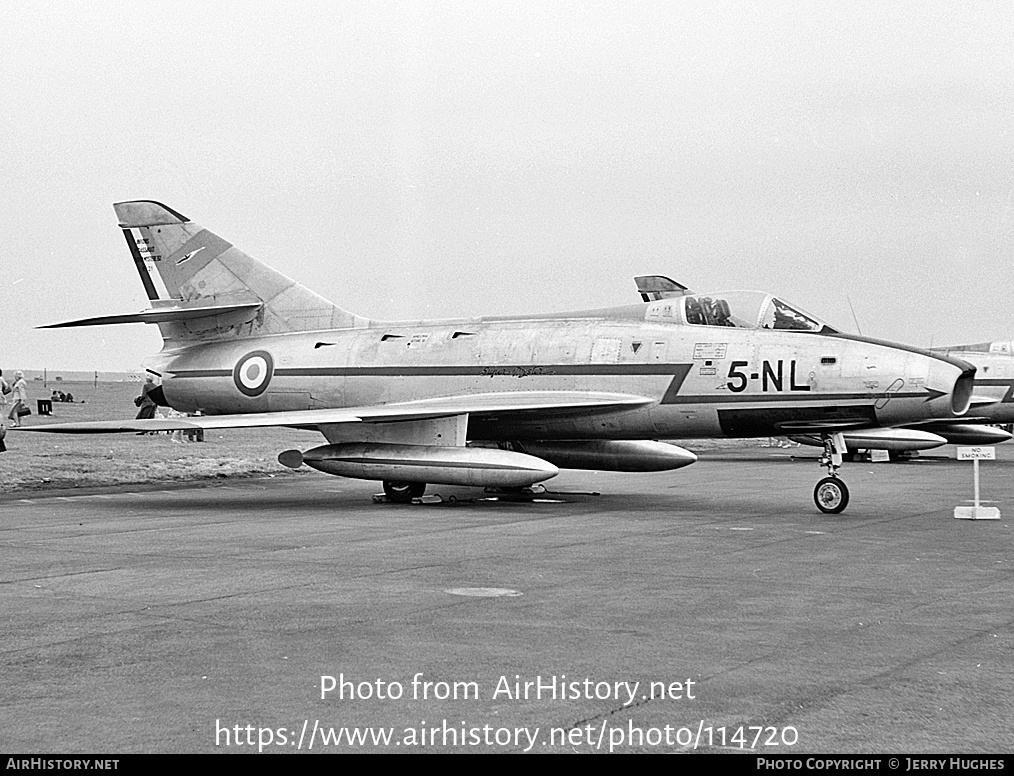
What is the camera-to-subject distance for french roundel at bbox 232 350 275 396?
19484 mm

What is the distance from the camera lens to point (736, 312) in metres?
16.8

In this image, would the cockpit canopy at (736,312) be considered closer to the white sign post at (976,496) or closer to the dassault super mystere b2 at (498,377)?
the dassault super mystere b2 at (498,377)

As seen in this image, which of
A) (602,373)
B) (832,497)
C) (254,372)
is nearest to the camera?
(832,497)

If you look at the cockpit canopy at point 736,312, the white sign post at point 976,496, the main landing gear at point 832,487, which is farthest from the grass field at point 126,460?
the white sign post at point 976,496

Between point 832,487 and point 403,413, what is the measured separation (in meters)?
5.58

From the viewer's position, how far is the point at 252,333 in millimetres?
20219

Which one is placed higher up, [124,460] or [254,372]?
[254,372]

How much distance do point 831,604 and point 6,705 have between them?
511cm

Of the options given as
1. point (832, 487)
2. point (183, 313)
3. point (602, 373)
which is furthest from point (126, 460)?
point (832, 487)

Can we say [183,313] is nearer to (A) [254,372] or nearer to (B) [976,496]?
(A) [254,372]

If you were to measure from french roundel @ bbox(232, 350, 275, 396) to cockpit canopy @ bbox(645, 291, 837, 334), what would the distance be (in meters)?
6.16

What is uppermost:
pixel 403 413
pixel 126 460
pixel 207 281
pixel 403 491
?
pixel 207 281

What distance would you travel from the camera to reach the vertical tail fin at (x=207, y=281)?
66.3 feet

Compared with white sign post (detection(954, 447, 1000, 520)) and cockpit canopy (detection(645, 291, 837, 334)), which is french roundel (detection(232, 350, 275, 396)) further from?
white sign post (detection(954, 447, 1000, 520))
